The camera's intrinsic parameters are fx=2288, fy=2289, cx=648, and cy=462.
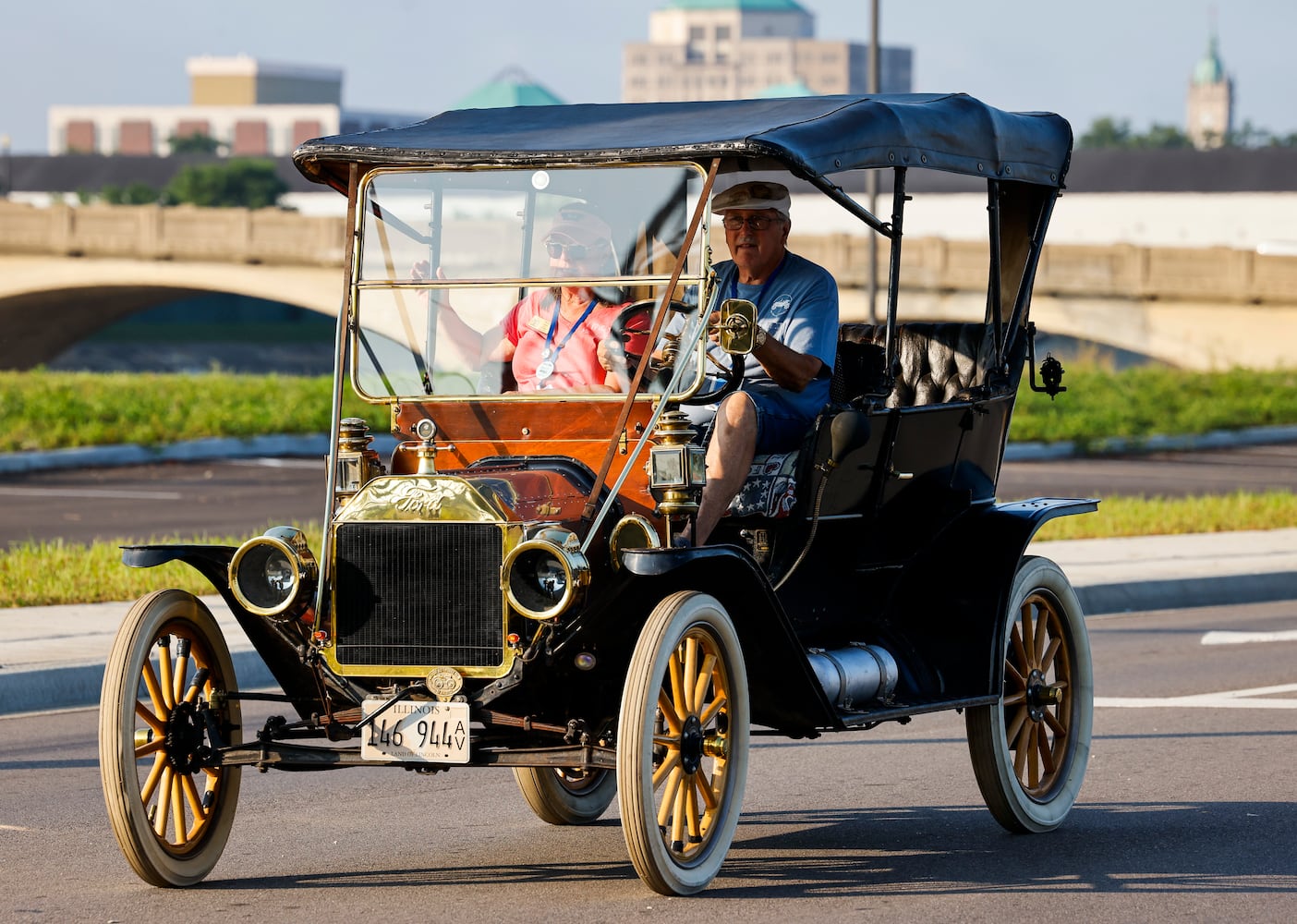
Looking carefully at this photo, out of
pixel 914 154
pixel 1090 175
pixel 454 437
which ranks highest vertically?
pixel 1090 175

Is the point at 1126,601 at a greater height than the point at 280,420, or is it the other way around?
the point at 280,420

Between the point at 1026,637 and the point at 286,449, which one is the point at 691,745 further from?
the point at 286,449

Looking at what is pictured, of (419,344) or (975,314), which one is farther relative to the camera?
(975,314)

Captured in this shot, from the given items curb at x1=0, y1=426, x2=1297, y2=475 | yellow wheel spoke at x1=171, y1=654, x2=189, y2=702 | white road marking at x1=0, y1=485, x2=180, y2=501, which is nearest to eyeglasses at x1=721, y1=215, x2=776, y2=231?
yellow wheel spoke at x1=171, y1=654, x2=189, y2=702

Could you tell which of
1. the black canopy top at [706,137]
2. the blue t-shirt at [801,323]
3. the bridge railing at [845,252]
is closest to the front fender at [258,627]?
the black canopy top at [706,137]

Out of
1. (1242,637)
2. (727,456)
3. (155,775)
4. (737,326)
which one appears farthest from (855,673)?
(1242,637)

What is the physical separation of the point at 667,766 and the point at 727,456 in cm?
107

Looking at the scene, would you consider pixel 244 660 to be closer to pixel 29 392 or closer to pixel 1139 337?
pixel 29 392

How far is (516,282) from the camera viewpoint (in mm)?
6949

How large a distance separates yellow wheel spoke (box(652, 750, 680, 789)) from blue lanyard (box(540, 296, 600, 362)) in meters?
1.44

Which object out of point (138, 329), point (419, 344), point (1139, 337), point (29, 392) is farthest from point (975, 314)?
point (419, 344)

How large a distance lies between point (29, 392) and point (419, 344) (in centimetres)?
2339

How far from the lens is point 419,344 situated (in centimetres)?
709

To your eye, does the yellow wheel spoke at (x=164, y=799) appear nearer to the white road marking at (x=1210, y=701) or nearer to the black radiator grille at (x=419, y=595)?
the black radiator grille at (x=419, y=595)
